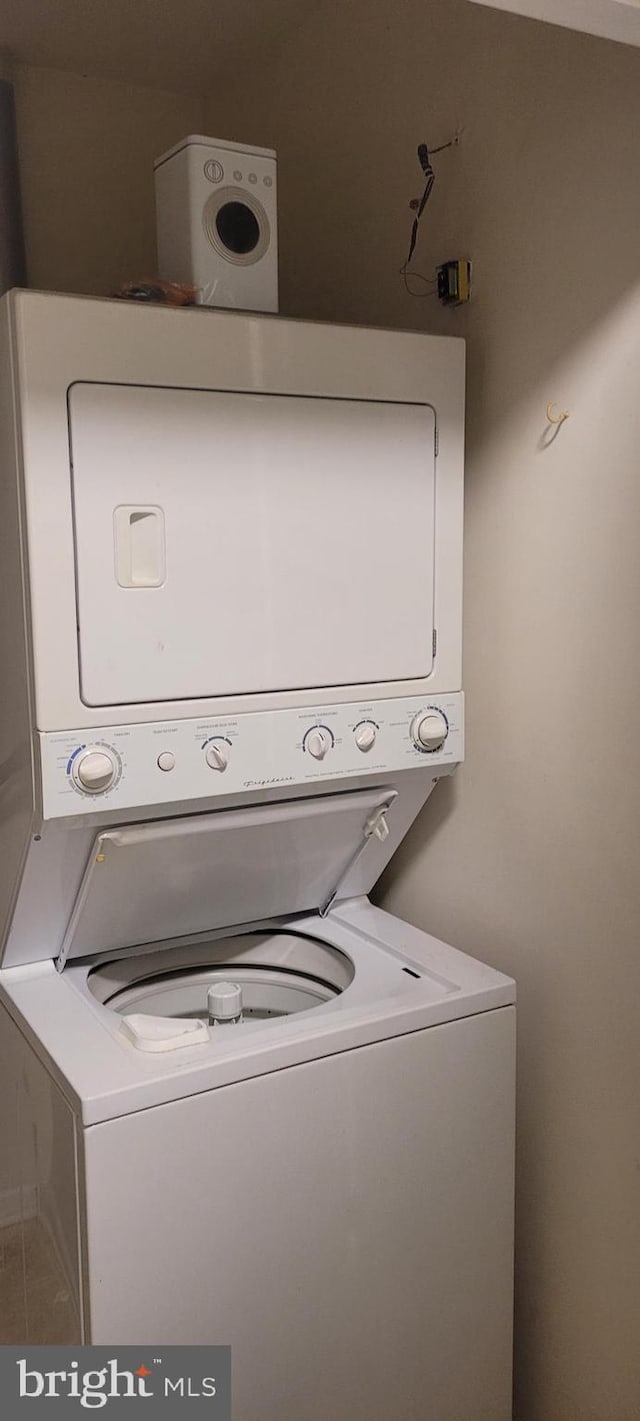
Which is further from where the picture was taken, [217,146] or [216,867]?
[216,867]

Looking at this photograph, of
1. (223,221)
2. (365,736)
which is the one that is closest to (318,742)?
(365,736)

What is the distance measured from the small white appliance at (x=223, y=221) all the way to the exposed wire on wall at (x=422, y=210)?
1.07ft

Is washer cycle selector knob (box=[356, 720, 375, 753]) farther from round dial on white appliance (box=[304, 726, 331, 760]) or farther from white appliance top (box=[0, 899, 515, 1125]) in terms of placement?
white appliance top (box=[0, 899, 515, 1125])

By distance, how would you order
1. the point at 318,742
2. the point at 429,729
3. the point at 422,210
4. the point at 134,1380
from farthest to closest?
the point at 422,210 < the point at 429,729 < the point at 318,742 < the point at 134,1380

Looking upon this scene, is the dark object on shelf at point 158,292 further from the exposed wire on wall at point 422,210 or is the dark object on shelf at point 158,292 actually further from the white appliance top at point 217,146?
the exposed wire on wall at point 422,210

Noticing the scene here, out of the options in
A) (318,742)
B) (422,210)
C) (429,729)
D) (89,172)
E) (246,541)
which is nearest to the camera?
(246,541)

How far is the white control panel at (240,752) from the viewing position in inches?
60.1

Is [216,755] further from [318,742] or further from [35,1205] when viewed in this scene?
[35,1205]

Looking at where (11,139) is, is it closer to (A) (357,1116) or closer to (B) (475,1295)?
(A) (357,1116)

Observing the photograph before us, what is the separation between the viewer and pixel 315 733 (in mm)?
1739

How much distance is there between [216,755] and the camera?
1645 millimetres

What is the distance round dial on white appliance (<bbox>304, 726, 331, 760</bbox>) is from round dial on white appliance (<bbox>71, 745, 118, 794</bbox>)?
32 centimetres

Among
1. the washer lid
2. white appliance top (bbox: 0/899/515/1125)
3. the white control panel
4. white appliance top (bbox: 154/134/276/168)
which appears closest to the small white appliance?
white appliance top (bbox: 154/134/276/168)

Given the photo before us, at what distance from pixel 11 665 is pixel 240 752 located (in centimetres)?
36
